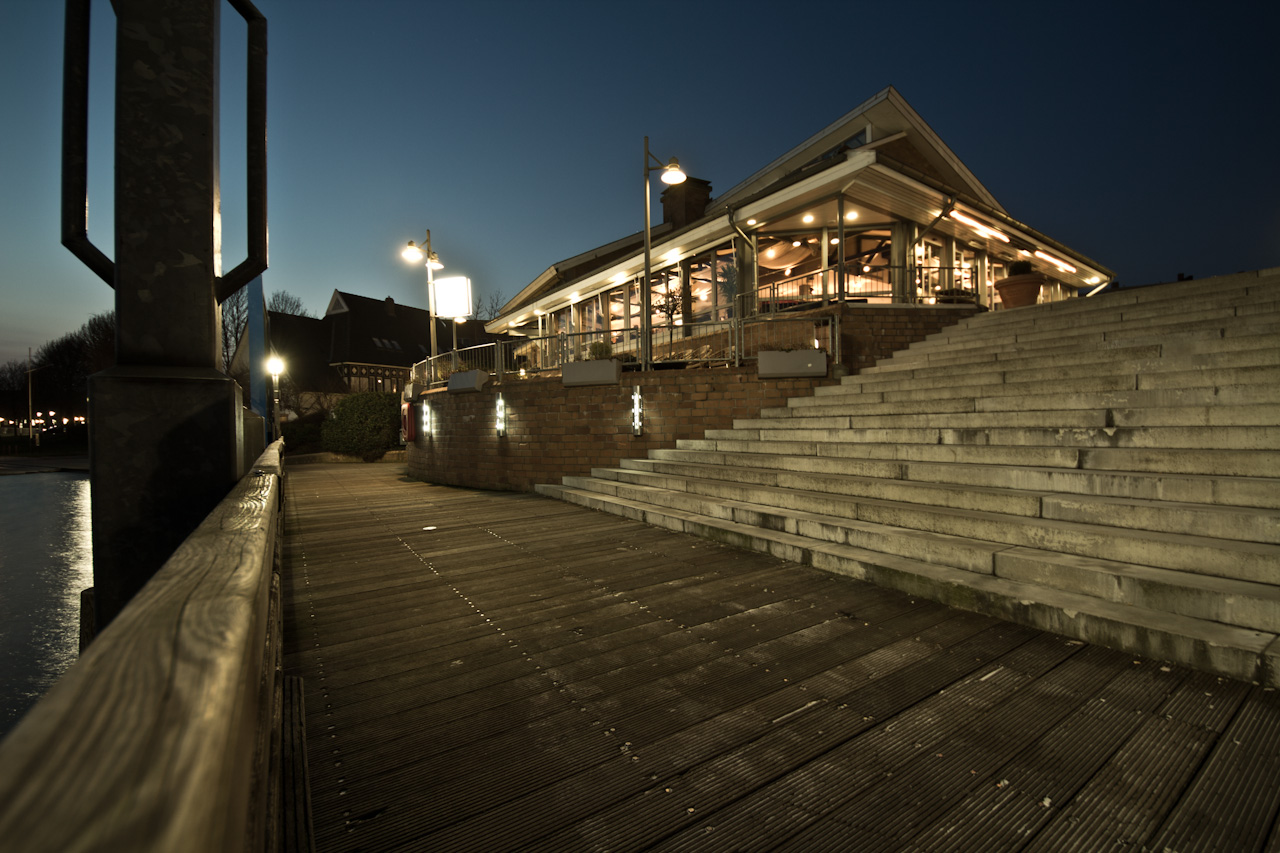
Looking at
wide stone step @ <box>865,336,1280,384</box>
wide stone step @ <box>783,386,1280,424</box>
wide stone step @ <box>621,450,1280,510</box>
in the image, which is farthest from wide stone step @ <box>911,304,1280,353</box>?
wide stone step @ <box>621,450,1280,510</box>

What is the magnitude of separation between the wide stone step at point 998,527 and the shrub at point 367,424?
19.9 meters

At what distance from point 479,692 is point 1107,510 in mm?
4147

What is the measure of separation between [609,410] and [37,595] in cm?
795

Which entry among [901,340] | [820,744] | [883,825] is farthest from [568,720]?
[901,340]

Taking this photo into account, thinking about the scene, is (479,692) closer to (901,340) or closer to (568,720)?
(568,720)

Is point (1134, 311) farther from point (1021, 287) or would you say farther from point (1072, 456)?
point (1021, 287)

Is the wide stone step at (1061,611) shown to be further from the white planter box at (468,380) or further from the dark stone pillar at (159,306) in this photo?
the white planter box at (468,380)

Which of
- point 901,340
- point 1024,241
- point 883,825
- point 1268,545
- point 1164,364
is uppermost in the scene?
point 1024,241

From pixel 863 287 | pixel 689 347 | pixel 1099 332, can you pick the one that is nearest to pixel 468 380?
pixel 689 347

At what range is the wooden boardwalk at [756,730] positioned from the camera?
1808 mm

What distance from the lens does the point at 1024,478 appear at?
4.55m

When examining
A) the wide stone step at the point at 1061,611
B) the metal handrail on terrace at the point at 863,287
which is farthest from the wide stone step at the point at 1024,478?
the metal handrail on terrace at the point at 863,287

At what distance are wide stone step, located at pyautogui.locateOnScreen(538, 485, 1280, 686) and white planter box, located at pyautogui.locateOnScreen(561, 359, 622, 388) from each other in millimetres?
5409

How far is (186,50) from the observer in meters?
2.35
